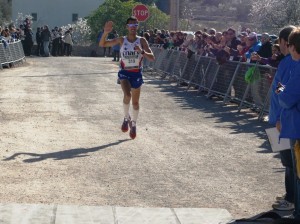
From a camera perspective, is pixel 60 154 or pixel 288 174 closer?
pixel 288 174

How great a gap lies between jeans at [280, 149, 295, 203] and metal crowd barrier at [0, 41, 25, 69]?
23.9m

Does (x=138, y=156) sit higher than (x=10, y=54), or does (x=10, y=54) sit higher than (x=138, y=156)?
(x=138, y=156)

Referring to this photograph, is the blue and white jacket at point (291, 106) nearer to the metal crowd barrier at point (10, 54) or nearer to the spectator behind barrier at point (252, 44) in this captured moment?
the spectator behind barrier at point (252, 44)

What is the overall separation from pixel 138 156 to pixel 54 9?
70.6 metres

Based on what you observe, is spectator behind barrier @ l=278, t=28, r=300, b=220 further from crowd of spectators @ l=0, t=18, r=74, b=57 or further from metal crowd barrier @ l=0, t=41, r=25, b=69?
crowd of spectators @ l=0, t=18, r=74, b=57

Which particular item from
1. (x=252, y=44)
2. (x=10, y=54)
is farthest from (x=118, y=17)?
(x=252, y=44)

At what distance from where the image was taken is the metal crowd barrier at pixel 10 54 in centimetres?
3124

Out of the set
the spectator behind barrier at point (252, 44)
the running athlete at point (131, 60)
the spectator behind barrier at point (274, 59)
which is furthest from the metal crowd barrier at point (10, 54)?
the running athlete at point (131, 60)

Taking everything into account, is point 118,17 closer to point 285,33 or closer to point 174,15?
point 174,15

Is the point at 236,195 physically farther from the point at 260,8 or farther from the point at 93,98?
the point at 260,8

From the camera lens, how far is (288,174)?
8.01m

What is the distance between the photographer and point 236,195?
867cm

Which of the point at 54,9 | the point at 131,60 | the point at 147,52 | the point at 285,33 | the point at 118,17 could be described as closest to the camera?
the point at 285,33

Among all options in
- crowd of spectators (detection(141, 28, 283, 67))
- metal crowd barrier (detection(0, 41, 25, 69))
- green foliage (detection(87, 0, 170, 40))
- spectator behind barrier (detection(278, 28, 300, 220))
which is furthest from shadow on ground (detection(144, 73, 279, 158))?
green foliage (detection(87, 0, 170, 40))
